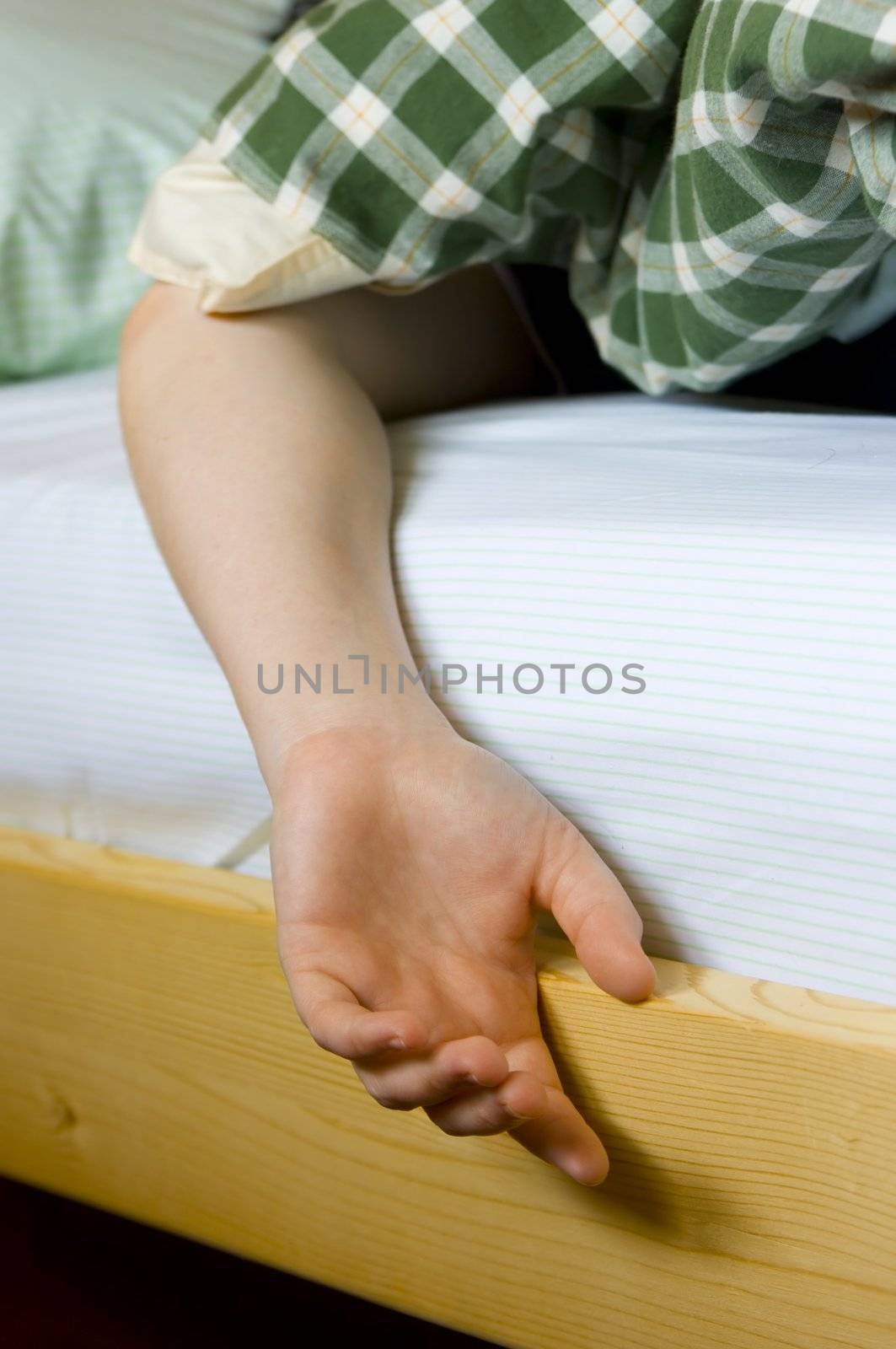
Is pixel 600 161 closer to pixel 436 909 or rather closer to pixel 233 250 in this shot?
pixel 233 250

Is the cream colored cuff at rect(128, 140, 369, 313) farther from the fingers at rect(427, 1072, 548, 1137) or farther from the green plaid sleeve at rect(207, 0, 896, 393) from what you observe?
the fingers at rect(427, 1072, 548, 1137)

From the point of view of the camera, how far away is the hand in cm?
39

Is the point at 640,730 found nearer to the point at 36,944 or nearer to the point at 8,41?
the point at 36,944

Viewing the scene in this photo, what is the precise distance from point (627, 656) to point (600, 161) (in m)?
0.26

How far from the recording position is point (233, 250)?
0.56 m

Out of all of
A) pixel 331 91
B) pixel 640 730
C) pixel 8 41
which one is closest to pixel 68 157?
pixel 8 41

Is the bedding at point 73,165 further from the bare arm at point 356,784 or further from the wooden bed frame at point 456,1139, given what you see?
the wooden bed frame at point 456,1139

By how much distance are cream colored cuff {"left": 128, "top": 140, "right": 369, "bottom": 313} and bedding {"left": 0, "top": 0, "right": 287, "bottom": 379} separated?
28 cm

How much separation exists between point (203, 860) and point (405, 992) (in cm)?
18

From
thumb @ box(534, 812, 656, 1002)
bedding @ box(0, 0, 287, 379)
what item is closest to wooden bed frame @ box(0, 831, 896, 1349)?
thumb @ box(534, 812, 656, 1002)

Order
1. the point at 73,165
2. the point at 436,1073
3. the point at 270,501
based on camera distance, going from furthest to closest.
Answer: the point at 73,165 → the point at 270,501 → the point at 436,1073

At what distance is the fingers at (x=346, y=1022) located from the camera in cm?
37

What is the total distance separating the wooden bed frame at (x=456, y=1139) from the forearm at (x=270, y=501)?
0.09 m

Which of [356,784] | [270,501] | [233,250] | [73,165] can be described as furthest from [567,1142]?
[73,165]
